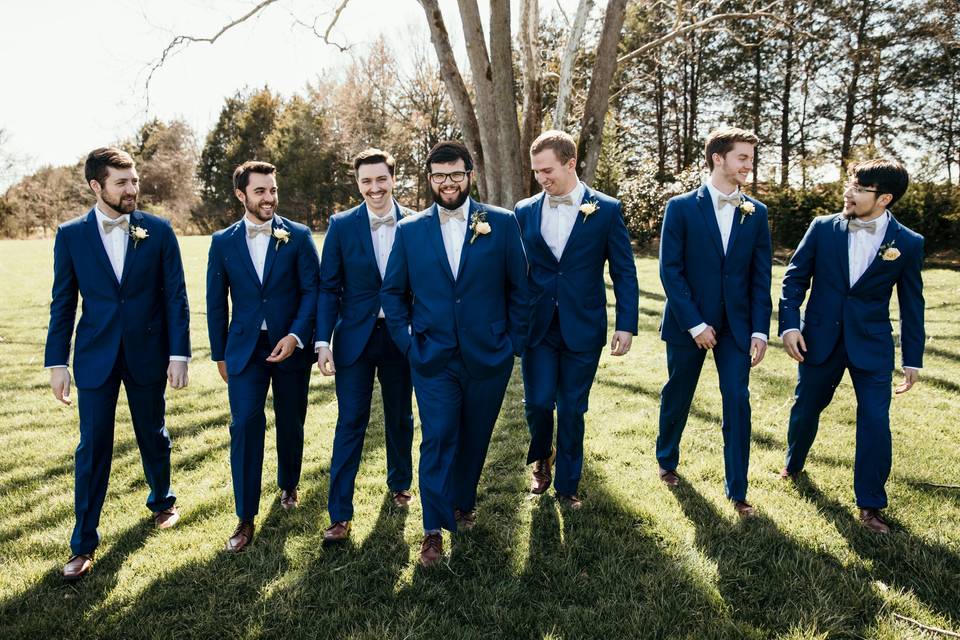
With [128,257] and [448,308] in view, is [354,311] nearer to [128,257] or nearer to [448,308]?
[448,308]

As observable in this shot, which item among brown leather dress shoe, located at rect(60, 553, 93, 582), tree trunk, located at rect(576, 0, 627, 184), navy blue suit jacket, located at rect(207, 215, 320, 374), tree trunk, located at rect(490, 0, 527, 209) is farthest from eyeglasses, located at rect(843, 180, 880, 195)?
tree trunk, located at rect(490, 0, 527, 209)

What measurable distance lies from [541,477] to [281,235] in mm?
2464

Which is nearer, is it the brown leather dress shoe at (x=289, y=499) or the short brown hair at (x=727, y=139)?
the short brown hair at (x=727, y=139)

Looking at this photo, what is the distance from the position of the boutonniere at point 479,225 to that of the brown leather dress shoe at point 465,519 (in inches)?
68.4

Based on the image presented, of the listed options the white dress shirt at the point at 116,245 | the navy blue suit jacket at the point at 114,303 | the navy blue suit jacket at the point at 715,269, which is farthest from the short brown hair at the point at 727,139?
the white dress shirt at the point at 116,245

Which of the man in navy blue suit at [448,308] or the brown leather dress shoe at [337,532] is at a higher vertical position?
the man in navy blue suit at [448,308]

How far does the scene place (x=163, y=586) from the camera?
10.8ft

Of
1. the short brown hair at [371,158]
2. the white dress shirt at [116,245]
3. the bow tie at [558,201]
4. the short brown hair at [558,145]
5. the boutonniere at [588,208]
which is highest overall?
the short brown hair at [558,145]

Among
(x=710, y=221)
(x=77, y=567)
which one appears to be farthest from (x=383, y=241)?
(x=77, y=567)

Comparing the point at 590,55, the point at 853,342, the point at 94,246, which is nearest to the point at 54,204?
the point at 590,55

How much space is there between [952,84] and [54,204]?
49193 mm

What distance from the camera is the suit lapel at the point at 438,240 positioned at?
343 centimetres

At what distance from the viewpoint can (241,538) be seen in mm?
3666

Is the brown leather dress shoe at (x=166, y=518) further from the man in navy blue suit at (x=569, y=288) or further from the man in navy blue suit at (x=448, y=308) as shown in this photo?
the man in navy blue suit at (x=569, y=288)
